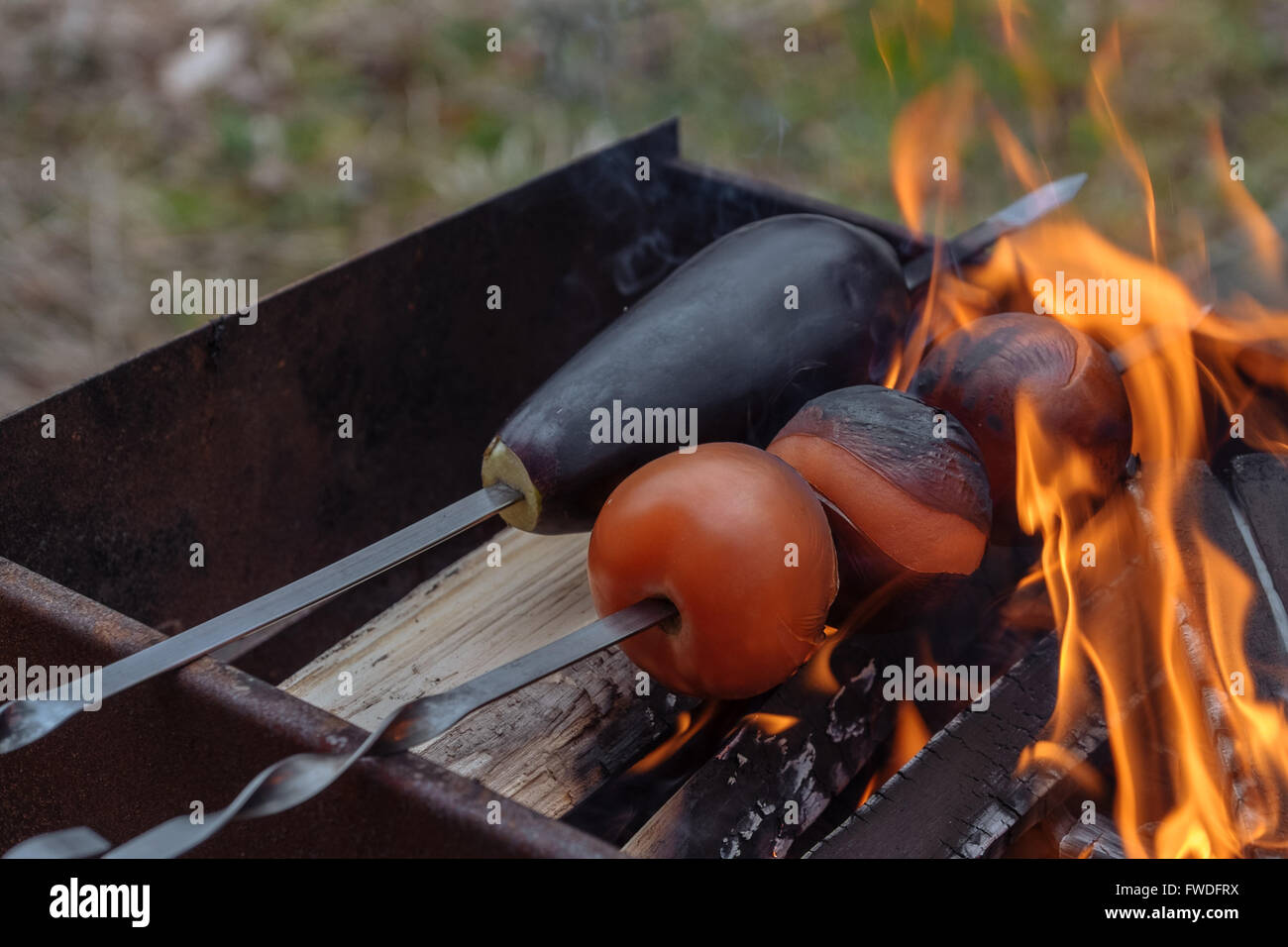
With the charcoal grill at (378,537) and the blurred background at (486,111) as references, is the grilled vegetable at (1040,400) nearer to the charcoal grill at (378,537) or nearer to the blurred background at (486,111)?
the charcoal grill at (378,537)

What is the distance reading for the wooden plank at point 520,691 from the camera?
1.45 m

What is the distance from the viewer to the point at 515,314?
2.13 metres

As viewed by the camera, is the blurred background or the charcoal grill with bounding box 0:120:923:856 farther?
the blurred background

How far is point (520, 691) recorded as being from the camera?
5.03 feet

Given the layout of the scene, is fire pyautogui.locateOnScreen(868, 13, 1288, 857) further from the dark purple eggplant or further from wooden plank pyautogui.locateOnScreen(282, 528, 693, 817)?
wooden plank pyautogui.locateOnScreen(282, 528, 693, 817)

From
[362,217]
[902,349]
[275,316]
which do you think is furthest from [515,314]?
[362,217]

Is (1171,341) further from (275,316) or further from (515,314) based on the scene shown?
(275,316)
